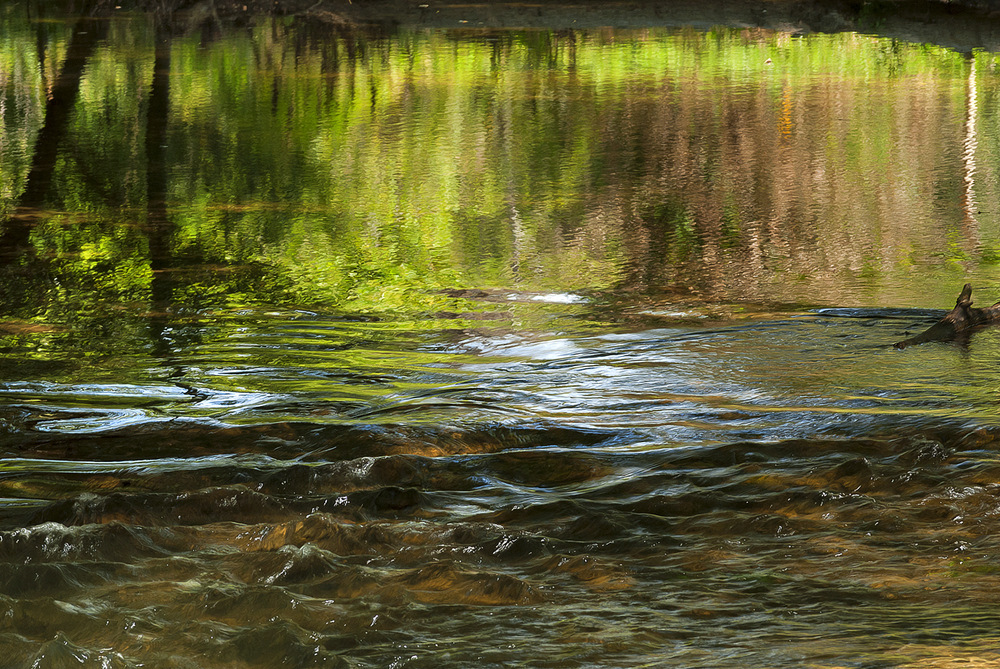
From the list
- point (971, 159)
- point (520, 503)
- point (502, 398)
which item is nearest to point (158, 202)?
point (502, 398)

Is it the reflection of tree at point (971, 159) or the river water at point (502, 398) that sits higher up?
the reflection of tree at point (971, 159)

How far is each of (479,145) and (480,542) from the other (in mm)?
10283

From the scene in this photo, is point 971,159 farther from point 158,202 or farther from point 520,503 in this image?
point 520,503

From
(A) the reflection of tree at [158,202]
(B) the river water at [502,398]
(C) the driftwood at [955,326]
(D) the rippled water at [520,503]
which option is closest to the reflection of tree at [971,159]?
(B) the river water at [502,398]

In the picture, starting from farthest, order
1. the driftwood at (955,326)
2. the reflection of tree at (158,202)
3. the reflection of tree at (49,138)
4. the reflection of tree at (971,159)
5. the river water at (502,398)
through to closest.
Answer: the reflection of tree at (49,138) < the reflection of tree at (971,159) < the reflection of tree at (158,202) < the driftwood at (955,326) < the river water at (502,398)

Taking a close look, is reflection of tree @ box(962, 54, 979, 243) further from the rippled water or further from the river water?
the rippled water

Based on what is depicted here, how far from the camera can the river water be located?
11.4 feet

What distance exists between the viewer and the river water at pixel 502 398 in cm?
346

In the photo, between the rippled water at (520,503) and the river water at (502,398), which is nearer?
the rippled water at (520,503)

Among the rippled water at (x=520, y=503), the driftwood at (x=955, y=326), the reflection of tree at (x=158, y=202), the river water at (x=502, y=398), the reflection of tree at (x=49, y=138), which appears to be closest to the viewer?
the rippled water at (x=520, y=503)

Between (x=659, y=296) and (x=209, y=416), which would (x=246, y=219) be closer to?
(x=659, y=296)

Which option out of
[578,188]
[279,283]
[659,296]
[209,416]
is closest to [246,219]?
[279,283]

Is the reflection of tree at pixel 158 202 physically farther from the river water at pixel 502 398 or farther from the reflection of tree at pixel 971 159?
the reflection of tree at pixel 971 159

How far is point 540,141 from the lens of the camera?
45.8ft
